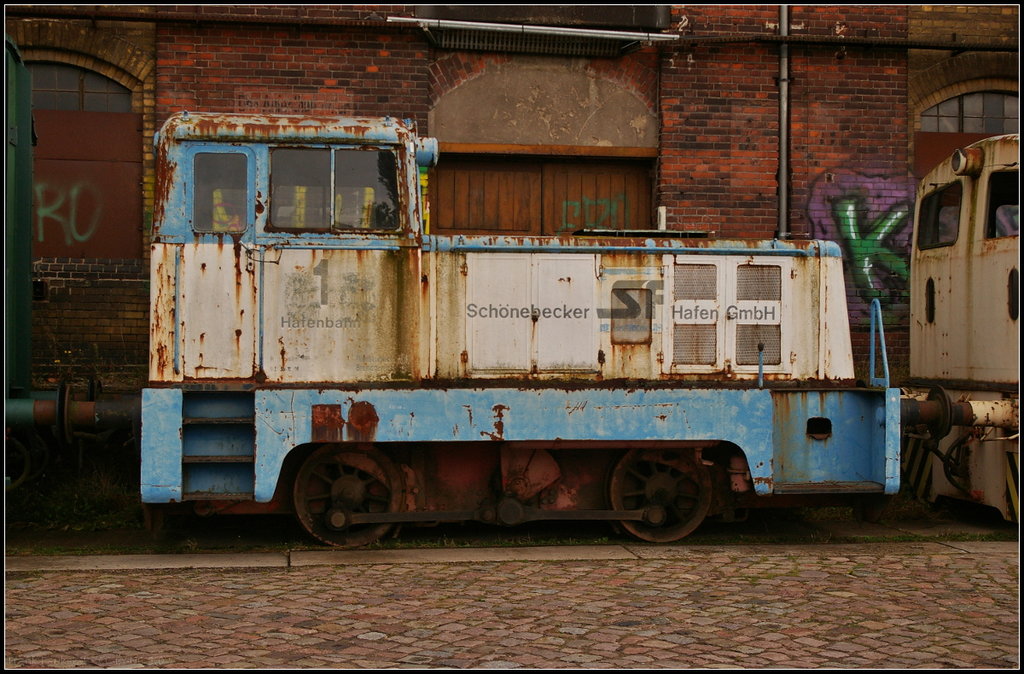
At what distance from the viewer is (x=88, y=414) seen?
7.67 meters

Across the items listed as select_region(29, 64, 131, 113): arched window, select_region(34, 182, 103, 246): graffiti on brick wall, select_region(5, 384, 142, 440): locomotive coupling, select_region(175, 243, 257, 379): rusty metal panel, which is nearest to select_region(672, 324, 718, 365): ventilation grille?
select_region(175, 243, 257, 379): rusty metal panel

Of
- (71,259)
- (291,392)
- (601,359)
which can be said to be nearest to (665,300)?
(601,359)

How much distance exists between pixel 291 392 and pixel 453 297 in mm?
1379

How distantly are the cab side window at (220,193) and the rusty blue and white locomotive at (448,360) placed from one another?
1cm

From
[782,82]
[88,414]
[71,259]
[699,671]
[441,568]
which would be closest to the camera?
[699,671]

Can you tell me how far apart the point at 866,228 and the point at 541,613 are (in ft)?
24.1

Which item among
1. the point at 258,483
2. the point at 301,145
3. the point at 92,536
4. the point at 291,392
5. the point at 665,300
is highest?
the point at 301,145

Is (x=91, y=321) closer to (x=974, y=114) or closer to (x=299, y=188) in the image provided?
(x=299, y=188)

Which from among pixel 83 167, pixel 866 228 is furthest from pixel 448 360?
pixel 866 228

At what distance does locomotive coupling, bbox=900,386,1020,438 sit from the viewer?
822 centimetres

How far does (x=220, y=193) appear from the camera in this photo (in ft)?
24.6

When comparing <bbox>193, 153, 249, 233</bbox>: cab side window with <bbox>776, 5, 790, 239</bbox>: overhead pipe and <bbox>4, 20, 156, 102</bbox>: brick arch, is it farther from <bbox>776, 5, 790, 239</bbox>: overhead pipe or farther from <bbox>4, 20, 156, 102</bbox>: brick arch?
<bbox>776, 5, 790, 239</bbox>: overhead pipe

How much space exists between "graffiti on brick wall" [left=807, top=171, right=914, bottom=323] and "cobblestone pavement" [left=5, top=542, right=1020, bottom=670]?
14.5 feet

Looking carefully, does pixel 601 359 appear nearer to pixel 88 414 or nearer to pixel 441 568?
pixel 441 568
